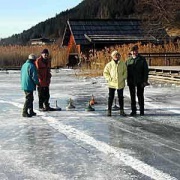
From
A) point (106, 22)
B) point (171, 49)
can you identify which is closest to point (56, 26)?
point (106, 22)

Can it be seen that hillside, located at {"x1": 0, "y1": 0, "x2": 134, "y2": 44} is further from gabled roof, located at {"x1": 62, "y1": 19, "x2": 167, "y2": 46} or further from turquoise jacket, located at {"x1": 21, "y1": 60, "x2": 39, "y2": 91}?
turquoise jacket, located at {"x1": 21, "y1": 60, "x2": 39, "y2": 91}

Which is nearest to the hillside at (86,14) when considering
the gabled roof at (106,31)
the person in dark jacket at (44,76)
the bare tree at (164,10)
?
the gabled roof at (106,31)

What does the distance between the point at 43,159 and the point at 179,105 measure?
7.34m

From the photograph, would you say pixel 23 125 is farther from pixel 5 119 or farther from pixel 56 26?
pixel 56 26

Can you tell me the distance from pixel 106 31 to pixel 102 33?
631 mm

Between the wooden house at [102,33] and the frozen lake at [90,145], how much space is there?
30.7 meters

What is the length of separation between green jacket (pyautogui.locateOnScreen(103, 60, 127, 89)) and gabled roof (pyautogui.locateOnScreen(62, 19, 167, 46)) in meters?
31.2

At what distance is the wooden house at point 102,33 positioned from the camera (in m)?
44.1

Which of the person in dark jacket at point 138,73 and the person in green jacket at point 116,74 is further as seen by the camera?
the person in dark jacket at point 138,73

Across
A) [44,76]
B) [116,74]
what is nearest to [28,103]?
[44,76]

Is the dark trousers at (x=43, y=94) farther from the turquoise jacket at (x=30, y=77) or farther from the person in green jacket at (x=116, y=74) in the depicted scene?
the person in green jacket at (x=116, y=74)

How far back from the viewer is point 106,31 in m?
47.8

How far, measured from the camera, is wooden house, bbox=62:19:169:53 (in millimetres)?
44125

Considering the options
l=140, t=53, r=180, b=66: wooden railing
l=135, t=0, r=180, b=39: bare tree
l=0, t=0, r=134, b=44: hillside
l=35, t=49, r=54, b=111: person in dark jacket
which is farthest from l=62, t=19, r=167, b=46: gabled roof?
l=0, t=0, r=134, b=44: hillside
